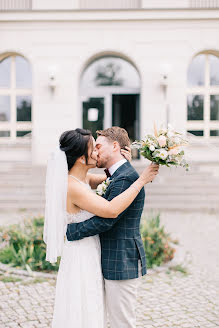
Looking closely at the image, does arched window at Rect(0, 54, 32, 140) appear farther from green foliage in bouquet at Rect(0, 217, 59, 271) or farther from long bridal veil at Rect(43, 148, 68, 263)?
long bridal veil at Rect(43, 148, 68, 263)

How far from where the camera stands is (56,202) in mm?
2766

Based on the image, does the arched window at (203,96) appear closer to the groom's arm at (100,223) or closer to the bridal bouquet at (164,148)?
the bridal bouquet at (164,148)

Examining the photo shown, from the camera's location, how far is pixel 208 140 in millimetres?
14430

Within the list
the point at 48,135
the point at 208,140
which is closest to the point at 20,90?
the point at 48,135

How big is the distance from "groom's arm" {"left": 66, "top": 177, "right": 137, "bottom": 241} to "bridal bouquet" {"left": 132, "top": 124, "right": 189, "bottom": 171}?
0.25 m

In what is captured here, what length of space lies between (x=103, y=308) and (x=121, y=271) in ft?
1.31

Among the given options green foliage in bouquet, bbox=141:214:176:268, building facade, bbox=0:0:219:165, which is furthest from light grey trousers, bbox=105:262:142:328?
building facade, bbox=0:0:219:165

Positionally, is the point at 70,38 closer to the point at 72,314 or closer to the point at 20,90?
the point at 20,90

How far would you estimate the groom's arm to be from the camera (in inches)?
101

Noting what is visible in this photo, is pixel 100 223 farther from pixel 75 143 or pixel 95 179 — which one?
pixel 95 179

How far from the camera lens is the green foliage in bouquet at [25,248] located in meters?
5.35

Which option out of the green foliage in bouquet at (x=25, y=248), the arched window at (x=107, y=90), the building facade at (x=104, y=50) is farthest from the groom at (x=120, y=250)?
the arched window at (x=107, y=90)

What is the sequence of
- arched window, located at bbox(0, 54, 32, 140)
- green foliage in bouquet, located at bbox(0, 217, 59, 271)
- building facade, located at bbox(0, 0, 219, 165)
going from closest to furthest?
green foliage in bouquet, located at bbox(0, 217, 59, 271) < building facade, located at bbox(0, 0, 219, 165) < arched window, located at bbox(0, 54, 32, 140)

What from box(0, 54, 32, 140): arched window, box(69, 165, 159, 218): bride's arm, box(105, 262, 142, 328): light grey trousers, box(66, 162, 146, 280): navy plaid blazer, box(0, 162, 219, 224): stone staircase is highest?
box(0, 54, 32, 140): arched window
